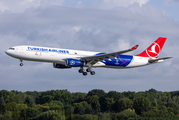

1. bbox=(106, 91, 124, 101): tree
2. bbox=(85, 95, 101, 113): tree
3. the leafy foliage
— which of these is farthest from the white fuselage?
bbox=(106, 91, 124, 101): tree

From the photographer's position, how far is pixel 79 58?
197ft

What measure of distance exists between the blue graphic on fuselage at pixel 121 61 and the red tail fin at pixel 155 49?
5.21m

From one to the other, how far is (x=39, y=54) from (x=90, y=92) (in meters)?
120

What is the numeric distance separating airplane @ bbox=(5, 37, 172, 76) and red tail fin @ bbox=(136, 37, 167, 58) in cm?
76

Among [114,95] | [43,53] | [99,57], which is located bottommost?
[114,95]

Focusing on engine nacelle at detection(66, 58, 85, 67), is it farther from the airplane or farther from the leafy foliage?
the leafy foliage

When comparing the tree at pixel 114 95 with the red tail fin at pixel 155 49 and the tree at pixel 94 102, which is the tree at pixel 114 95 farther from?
the red tail fin at pixel 155 49

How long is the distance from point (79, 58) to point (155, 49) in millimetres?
22875

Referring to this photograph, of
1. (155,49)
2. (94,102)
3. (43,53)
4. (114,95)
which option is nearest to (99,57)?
(43,53)

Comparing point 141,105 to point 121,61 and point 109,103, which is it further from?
point 121,61

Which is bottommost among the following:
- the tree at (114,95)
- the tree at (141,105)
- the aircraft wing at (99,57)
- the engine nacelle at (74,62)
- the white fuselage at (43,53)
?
the tree at (141,105)

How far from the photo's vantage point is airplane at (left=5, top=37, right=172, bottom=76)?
56625 mm

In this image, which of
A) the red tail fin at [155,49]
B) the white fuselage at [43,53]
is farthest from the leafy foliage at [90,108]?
the red tail fin at [155,49]

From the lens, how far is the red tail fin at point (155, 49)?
2749 inches
